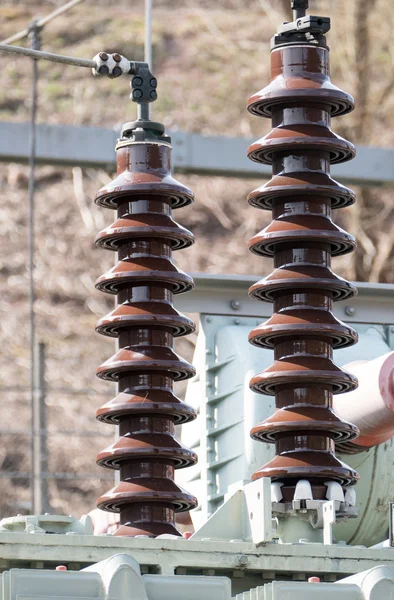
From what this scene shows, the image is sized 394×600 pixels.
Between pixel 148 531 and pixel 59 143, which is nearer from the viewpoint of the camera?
pixel 148 531

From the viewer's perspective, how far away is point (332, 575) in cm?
598

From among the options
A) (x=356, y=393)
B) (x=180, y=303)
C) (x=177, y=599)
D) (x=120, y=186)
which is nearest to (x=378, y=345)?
(x=180, y=303)

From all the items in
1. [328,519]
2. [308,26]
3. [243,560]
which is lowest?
[243,560]

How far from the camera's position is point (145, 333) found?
7.25 meters

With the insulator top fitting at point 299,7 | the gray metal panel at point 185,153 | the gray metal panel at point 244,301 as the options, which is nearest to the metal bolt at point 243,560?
the insulator top fitting at point 299,7

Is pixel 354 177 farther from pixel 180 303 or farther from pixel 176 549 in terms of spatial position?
pixel 176 549

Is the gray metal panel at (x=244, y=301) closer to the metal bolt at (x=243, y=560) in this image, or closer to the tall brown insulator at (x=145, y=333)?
the tall brown insulator at (x=145, y=333)

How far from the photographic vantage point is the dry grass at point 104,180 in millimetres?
22875

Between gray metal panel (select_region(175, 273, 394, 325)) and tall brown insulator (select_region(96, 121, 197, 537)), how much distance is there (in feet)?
6.02

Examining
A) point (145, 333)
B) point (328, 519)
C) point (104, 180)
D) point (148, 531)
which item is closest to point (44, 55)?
point (145, 333)

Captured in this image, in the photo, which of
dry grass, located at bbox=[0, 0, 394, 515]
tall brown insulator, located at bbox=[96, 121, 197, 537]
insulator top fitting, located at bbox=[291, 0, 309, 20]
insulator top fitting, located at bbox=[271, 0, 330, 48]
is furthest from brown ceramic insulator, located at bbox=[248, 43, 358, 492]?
dry grass, located at bbox=[0, 0, 394, 515]

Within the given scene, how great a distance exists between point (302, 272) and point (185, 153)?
326 inches

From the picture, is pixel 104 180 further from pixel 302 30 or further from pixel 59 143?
pixel 302 30

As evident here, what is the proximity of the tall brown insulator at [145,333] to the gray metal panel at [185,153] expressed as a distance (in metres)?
7.17
